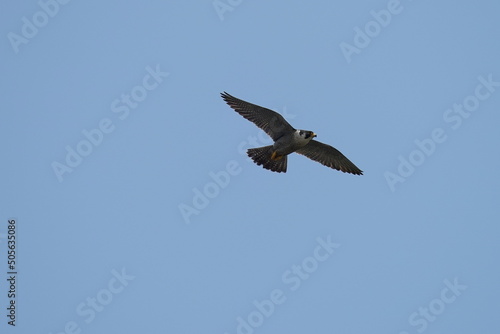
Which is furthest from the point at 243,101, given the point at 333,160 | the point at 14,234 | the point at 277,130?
the point at 14,234

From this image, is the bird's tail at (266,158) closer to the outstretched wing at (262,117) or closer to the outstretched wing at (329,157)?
the outstretched wing at (262,117)

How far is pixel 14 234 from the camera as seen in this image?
2500 cm

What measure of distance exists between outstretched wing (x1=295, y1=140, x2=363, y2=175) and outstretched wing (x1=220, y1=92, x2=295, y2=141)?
139 cm

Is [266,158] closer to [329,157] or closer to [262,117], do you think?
[262,117]

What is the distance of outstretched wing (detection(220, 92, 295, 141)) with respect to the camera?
23.5 meters

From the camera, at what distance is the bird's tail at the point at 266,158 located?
24.0 meters

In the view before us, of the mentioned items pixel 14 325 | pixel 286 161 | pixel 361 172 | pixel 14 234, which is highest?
pixel 14 234

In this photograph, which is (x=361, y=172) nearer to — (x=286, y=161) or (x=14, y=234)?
(x=286, y=161)

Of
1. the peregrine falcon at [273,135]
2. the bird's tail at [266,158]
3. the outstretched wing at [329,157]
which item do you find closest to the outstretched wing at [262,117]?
the peregrine falcon at [273,135]

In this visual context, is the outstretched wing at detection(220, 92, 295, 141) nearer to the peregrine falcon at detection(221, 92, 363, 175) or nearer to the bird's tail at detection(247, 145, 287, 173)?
the peregrine falcon at detection(221, 92, 363, 175)

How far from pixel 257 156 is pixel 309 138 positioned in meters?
1.62

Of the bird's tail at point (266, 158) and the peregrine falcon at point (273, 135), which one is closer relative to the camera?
the peregrine falcon at point (273, 135)

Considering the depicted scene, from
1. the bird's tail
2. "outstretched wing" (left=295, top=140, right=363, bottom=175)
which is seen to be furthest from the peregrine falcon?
"outstretched wing" (left=295, top=140, right=363, bottom=175)

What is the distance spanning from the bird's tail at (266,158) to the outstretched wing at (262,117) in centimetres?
44
